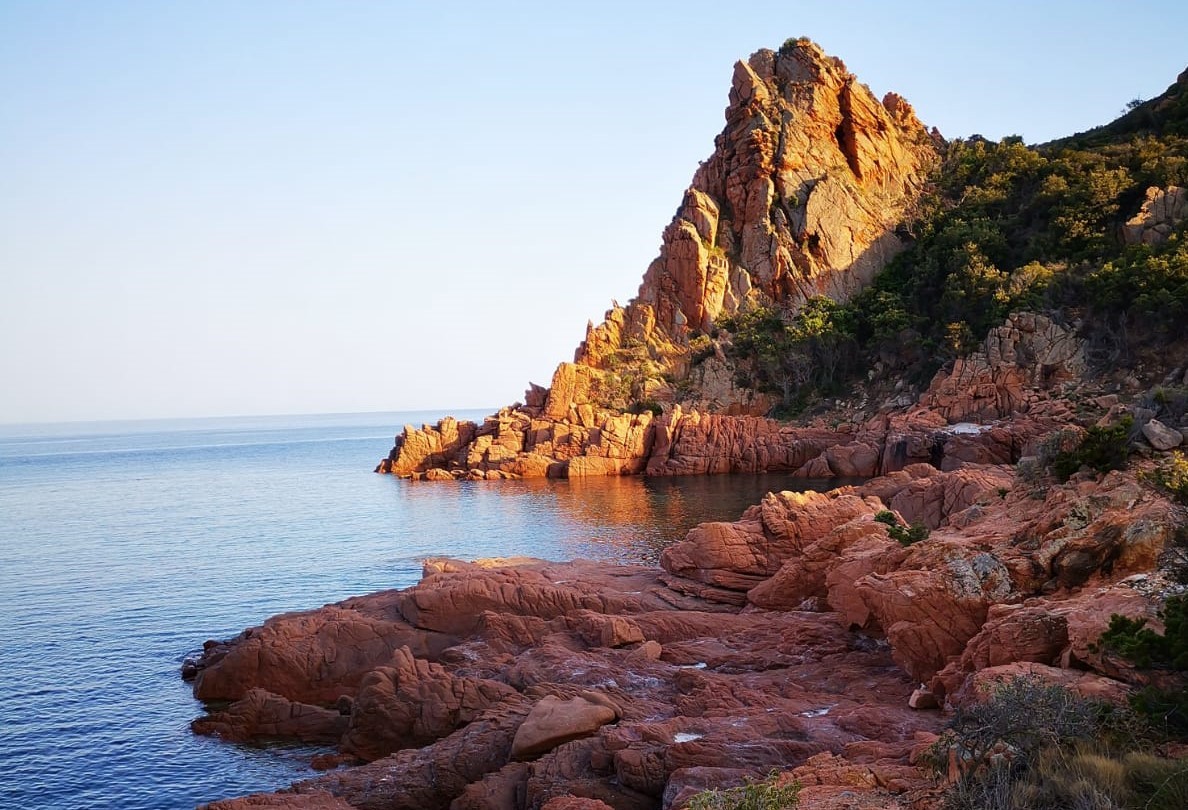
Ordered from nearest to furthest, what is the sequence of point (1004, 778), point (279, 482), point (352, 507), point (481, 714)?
point (1004, 778) → point (481, 714) → point (352, 507) → point (279, 482)

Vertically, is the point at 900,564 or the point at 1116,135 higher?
the point at 1116,135

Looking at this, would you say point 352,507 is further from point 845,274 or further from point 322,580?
point 845,274

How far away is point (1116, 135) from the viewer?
288 feet

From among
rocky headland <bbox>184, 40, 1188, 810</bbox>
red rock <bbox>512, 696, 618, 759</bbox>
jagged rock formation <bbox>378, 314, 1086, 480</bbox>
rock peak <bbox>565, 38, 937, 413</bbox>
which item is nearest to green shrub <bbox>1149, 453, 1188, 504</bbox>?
rocky headland <bbox>184, 40, 1188, 810</bbox>

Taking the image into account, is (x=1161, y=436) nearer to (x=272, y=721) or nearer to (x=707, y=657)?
(x=707, y=657)

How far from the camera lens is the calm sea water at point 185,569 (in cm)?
2158

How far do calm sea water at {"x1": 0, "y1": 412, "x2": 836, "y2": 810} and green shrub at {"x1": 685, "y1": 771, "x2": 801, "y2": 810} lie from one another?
12335 mm

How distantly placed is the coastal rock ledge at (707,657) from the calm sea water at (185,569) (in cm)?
209

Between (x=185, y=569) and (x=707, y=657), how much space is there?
105 feet

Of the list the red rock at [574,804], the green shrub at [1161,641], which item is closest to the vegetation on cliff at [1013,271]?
the green shrub at [1161,641]

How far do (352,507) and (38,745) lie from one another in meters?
44.0

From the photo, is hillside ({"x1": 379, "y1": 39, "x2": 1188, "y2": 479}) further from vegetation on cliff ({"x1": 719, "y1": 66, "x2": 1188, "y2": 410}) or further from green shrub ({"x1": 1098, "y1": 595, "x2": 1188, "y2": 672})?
green shrub ({"x1": 1098, "y1": 595, "x2": 1188, "y2": 672})

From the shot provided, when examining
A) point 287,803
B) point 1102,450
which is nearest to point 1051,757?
point 1102,450

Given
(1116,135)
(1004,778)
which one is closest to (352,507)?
(1004,778)
